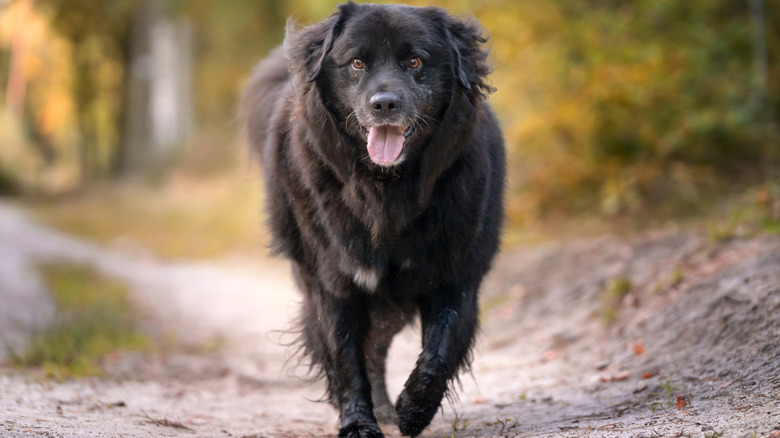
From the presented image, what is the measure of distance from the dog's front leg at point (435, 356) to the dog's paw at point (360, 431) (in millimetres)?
128

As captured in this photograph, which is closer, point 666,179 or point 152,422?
point 152,422

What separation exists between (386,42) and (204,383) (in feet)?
10.2

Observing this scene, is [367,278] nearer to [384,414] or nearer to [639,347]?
[384,414]

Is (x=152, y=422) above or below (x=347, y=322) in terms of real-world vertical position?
below

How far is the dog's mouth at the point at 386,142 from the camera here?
3543 mm

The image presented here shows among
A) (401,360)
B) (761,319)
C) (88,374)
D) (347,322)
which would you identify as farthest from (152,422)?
(761,319)

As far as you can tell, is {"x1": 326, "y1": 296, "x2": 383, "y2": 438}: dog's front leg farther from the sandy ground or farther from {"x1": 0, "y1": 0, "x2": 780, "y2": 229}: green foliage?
{"x1": 0, "y1": 0, "x2": 780, "y2": 229}: green foliage

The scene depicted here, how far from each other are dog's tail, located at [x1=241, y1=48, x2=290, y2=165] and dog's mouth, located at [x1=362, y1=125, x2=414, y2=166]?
1230 mm

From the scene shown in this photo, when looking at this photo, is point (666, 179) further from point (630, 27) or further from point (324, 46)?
point (324, 46)

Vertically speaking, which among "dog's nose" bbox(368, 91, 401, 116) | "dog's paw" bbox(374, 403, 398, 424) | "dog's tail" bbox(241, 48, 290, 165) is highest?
"dog's tail" bbox(241, 48, 290, 165)

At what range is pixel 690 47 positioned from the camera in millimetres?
8812

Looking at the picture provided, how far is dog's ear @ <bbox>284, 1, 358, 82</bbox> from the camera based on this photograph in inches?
146

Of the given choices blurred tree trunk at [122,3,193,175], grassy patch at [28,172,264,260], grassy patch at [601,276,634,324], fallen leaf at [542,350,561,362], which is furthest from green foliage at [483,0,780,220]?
blurred tree trunk at [122,3,193,175]

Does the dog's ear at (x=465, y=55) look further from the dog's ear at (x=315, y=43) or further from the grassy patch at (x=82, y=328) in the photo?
the grassy patch at (x=82, y=328)
